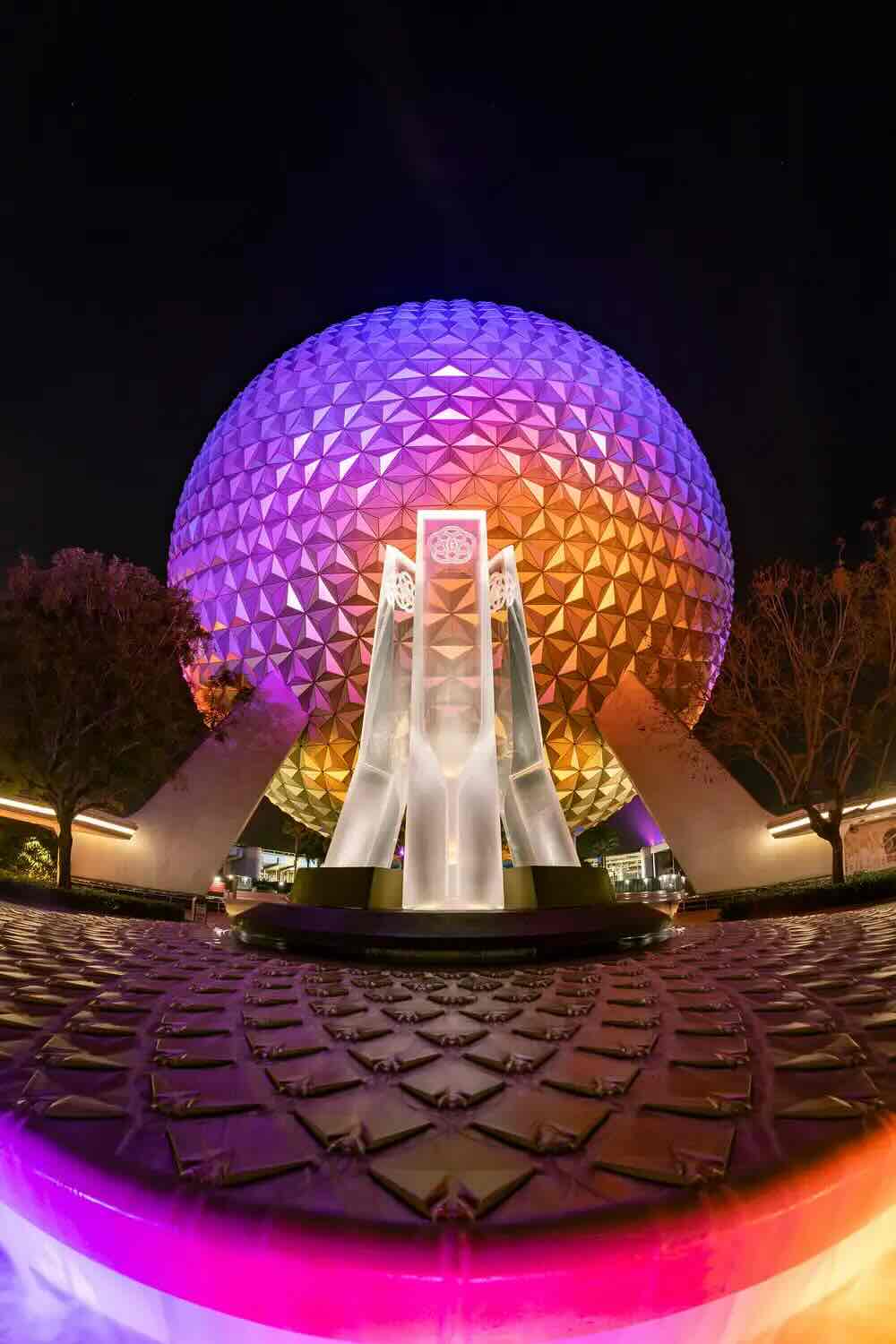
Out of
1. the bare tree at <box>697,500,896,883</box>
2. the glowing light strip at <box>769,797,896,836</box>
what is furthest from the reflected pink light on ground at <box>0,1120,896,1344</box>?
the glowing light strip at <box>769,797,896,836</box>

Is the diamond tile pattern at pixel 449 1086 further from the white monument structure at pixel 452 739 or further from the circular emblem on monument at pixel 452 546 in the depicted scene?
the circular emblem on monument at pixel 452 546

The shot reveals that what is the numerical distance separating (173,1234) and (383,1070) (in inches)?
46.7

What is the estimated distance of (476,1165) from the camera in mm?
1775

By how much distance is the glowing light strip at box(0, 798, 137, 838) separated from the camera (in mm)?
16922

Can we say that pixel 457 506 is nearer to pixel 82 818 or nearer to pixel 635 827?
pixel 82 818

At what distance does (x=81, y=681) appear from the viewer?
46.8 feet

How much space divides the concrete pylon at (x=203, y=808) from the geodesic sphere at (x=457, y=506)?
2.53 feet

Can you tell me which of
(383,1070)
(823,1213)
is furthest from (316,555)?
(823,1213)

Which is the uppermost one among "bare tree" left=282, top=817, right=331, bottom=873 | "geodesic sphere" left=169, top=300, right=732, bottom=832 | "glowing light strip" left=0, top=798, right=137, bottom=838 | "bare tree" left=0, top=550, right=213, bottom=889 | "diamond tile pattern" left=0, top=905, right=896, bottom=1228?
"geodesic sphere" left=169, top=300, right=732, bottom=832

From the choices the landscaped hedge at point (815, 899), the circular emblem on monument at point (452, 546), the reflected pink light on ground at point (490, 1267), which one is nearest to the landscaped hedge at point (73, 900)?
the circular emblem on monument at point (452, 546)

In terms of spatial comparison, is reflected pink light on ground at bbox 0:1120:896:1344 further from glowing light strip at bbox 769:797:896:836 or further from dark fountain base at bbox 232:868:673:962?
glowing light strip at bbox 769:797:896:836

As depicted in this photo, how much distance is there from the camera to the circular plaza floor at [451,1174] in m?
1.40

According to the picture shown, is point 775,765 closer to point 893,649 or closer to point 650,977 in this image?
point 893,649

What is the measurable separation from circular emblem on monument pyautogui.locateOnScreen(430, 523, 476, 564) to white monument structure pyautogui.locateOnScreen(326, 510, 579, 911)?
14mm
